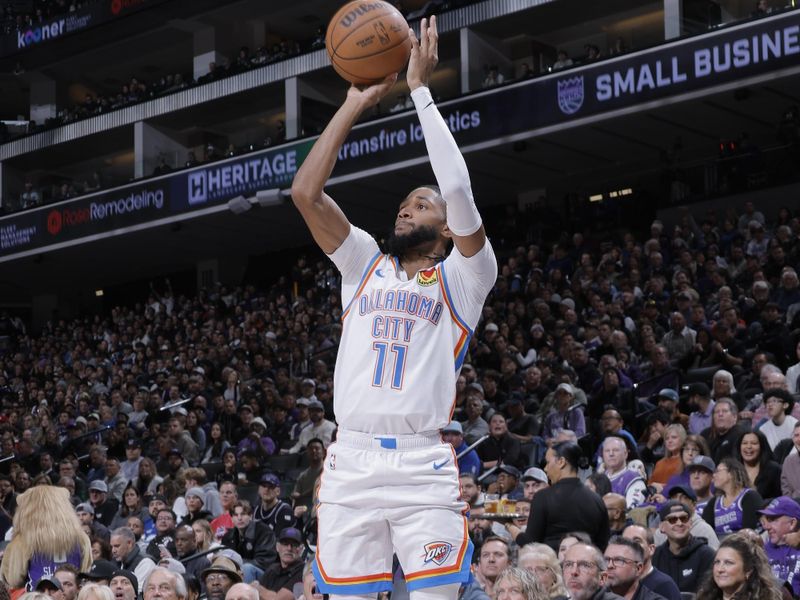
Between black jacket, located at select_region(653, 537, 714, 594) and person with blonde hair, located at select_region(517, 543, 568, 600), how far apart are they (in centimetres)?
119

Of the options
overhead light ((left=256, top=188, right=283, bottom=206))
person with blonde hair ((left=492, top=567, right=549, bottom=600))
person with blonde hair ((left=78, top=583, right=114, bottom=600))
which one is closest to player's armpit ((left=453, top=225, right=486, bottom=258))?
person with blonde hair ((left=492, top=567, right=549, bottom=600))

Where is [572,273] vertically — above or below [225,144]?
below

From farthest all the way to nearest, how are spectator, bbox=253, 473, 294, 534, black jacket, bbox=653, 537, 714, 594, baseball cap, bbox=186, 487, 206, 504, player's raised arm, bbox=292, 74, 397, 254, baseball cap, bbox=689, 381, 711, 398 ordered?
baseball cap, bbox=186, 487, 206, 504
baseball cap, bbox=689, 381, 711, 398
spectator, bbox=253, 473, 294, 534
black jacket, bbox=653, 537, 714, 594
player's raised arm, bbox=292, 74, 397, 254

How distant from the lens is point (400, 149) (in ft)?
68.2

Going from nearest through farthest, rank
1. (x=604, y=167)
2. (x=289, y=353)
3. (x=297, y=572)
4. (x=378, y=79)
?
(x=378, y=79) → (x=297, y=572) → (x=289, y=353) → (x=604, y=167)

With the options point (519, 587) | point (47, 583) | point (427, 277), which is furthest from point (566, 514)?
point (427, 277)

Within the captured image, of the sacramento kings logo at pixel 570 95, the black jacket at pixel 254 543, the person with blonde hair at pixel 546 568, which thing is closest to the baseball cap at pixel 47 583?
the black jacket at pixel 254 543

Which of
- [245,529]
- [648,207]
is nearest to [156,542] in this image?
[245,529]

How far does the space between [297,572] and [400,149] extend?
12.9 meters

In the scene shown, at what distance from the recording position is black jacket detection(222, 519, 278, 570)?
9.90m

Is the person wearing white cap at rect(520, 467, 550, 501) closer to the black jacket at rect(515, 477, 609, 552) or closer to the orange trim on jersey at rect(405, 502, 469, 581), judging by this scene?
the black jacket at rect(515, 477, 609, 552)

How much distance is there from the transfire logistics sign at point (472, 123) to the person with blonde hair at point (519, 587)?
11.9 meters

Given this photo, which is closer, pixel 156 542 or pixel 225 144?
pixel 156 542

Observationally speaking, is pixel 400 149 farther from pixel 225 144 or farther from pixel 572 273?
pixel 225 144
